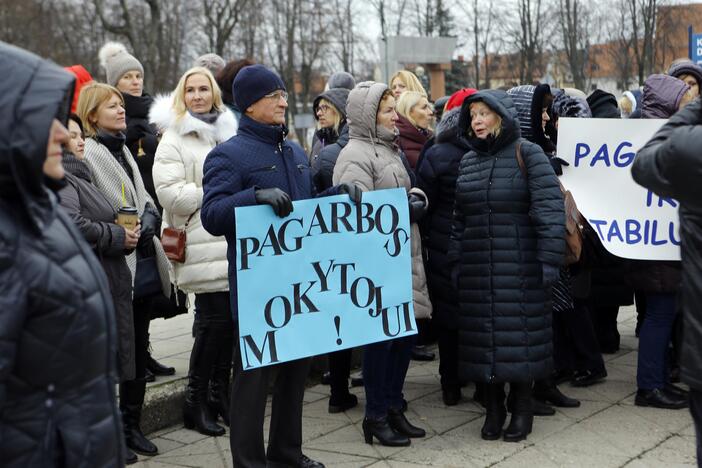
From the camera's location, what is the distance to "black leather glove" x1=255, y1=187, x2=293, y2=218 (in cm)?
428

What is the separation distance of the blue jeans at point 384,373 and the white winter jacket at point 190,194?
933mm

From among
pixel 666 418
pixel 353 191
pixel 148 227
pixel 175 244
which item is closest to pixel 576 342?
pixel 666 418

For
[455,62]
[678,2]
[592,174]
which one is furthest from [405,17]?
[592,174]

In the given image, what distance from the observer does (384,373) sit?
17.3 ft

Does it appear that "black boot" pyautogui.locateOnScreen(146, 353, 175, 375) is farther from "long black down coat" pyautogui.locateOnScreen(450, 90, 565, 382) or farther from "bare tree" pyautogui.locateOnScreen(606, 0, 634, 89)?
"bare tree" pyautogui.locateOnScreen(606, 0, 634, 89)

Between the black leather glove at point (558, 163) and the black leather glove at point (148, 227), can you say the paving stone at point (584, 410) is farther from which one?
the black leather glove at point (148, 227)

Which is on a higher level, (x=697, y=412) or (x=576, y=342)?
(x=697, y=412)

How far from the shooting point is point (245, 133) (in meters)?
4.50

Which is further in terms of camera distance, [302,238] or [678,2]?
[678,2]

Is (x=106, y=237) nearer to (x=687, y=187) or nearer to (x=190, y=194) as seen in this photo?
(x=190, y=194)

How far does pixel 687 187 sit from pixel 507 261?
2.20 meters

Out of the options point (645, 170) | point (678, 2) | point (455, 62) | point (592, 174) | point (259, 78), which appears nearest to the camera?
point (645, 170)

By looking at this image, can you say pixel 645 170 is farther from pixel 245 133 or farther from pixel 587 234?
pixel 587 234

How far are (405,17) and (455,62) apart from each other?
12.1 ft
